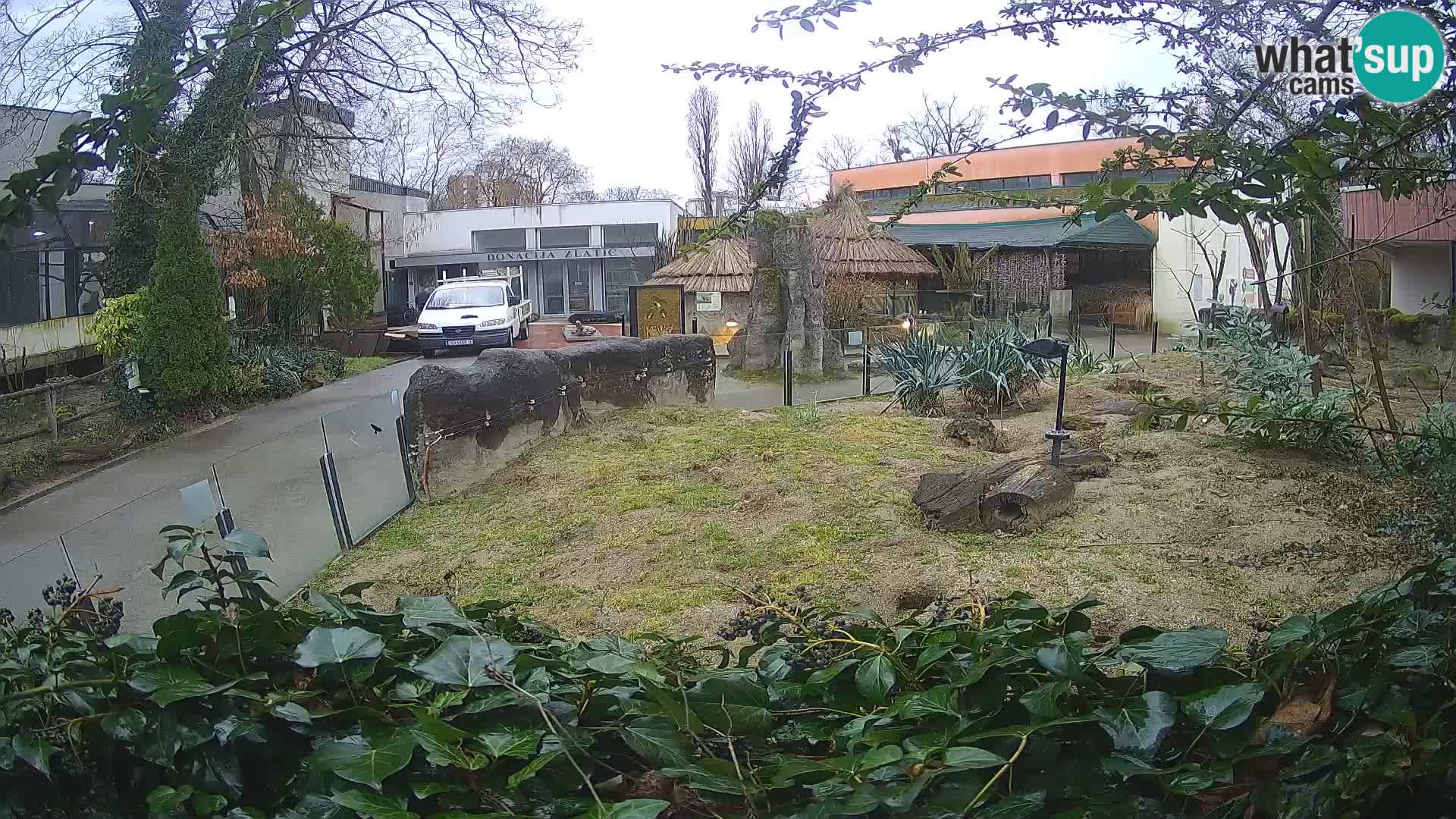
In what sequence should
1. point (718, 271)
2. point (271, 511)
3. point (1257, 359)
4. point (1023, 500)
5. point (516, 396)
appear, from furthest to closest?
point (718, 271), point (516, 396), point (1257, 359), point (1023, 500), point (271, 511)

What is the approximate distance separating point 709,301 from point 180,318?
7.81 m

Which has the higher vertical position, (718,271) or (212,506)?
(718,271)

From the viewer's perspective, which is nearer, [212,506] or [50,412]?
[212,506]

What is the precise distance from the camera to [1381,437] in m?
5.77

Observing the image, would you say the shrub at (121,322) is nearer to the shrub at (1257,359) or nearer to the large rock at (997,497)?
the large rock at (997,497)

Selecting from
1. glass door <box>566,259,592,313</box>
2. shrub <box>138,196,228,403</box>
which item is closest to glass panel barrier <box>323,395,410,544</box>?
shrub <box>138,196,228,403</box>

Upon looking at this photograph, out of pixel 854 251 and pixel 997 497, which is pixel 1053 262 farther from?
pixel 997 497

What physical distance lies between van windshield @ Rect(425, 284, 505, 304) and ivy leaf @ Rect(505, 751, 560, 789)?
16759 mm

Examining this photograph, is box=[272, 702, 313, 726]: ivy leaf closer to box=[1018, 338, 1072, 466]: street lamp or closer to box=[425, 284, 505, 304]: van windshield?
box=[1018, 338, 1072, 466]: street lamp

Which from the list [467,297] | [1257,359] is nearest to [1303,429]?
[1257,359]

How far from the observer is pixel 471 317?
56.1ft

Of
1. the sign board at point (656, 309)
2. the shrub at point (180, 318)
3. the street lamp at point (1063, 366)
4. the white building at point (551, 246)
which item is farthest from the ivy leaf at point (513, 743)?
the white building at point (551, 246)

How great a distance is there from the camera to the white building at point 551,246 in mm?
22766

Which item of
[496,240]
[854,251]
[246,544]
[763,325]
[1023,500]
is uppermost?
[496,240]
